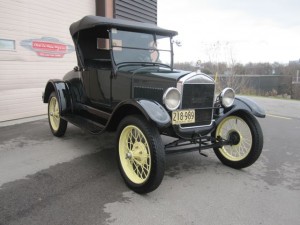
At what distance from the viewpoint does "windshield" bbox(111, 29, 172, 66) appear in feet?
14.0

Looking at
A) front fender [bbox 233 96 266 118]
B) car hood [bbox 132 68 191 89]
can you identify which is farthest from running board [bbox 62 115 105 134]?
front fender [bbox 233 96 266 118]

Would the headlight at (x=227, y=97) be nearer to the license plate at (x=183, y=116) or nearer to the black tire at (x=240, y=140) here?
the black tire at (x=240, y=140)

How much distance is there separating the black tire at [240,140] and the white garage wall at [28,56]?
5.10 meters

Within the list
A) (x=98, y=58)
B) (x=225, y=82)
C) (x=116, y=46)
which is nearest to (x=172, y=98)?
(x=116, y=46)

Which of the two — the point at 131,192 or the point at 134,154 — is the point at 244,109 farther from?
the point at 131,192

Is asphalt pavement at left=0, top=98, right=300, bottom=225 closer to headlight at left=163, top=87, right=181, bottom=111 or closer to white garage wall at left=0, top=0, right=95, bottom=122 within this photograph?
headlight at left=163, top=87, right=181, bottom=111

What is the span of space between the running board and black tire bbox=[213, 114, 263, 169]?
5.40 ft

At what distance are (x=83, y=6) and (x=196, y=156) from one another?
20.8 feet

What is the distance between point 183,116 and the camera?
3496 millimetres

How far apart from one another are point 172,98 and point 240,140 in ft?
4.20

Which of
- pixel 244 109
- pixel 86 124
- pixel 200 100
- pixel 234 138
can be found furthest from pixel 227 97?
pixel 86 124

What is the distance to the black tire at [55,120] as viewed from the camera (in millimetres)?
5422

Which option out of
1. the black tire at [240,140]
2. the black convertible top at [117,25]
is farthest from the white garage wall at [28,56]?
the black tire at [240,140]

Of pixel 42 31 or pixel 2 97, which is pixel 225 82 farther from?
pixel 2 97
